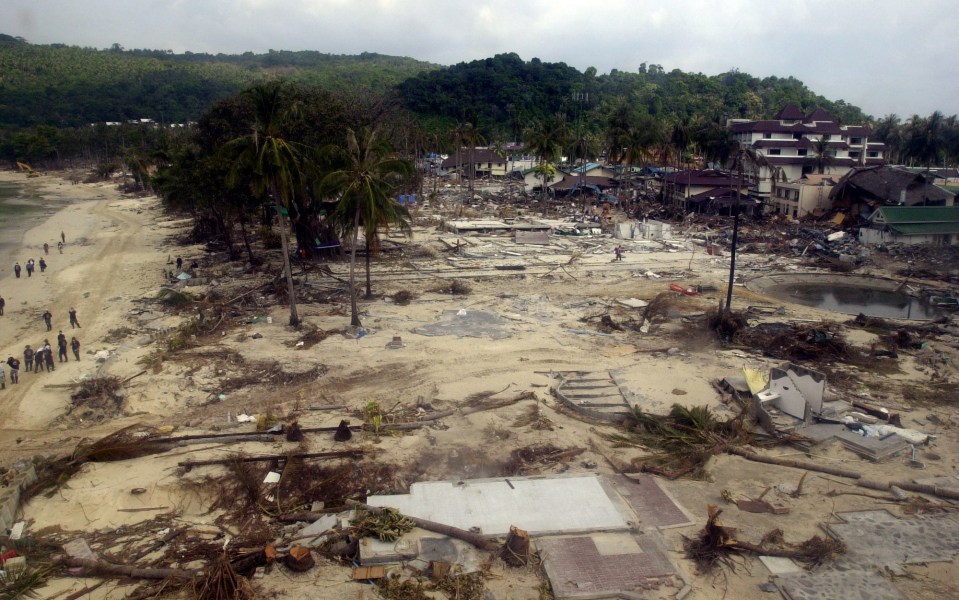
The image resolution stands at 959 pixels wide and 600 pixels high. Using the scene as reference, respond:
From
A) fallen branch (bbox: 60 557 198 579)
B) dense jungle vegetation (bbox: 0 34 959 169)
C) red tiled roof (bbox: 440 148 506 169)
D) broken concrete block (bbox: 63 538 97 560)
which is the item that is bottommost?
broken concrete block (bbox: 63 538 97 560)

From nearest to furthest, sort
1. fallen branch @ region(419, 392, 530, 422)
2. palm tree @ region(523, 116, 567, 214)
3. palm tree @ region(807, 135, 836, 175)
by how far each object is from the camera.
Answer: fallen branch @ region(419, 392, 530, 422) → palm tree @ region(523, 116, 567, 214) → palm tree @ region(807, 135, 836, 175)

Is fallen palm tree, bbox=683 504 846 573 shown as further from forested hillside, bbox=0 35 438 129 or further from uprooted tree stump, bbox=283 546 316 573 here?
forested hillside, bbox=0 35 438 129

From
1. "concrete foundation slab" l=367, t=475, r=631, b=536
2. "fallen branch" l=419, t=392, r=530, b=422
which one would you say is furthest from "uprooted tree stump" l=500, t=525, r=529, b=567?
"fallen branch" l=419, t=392, r=530, b=422

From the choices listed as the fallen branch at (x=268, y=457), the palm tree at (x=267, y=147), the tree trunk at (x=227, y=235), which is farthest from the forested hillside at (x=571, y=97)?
the fallen branch at (x=268, y=457)

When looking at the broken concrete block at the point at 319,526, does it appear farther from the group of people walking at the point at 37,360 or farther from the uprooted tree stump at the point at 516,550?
the group of people walking at the point at 37,360

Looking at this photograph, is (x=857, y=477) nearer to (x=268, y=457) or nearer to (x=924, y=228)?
(x=268, y=457)

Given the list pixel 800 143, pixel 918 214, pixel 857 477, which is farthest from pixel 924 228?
pixel 857 477

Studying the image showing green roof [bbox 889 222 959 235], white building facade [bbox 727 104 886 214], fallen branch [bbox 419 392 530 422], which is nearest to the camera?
fallen branch [bbox 419 392 530 422]
